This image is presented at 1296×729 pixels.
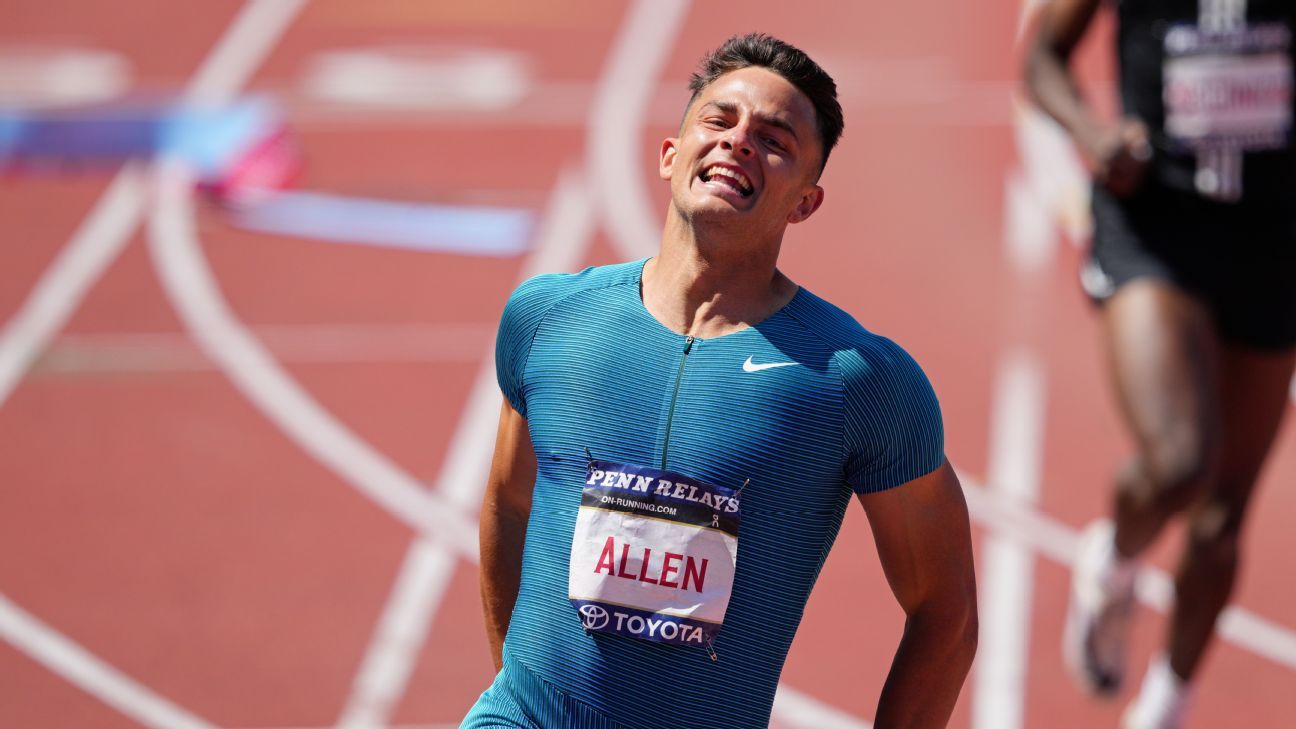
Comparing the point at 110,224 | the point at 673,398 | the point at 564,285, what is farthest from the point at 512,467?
the point at 110,224

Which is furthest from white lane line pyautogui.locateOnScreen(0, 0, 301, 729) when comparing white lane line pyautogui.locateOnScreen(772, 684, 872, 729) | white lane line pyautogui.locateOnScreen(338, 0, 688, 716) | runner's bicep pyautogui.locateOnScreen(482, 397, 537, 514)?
runner's bicep pyautogui.locateOnScreen(482, 397, 537, 514)

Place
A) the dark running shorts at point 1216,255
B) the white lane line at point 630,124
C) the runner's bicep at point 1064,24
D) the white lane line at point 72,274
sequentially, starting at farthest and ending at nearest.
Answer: the white lane line at point 630,124 → the white lane line at point 72,274 → the runner's bicep at point 1064,24 → the dark running shorts at point 1216,255

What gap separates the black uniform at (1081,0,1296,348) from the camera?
405 centimetres

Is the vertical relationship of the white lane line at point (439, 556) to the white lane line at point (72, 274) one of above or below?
below

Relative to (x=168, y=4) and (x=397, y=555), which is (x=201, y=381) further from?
(x=168, y=4)

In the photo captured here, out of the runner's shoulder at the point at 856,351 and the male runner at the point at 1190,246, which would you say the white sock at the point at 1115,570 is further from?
the runner's shoulder at the point at 856,351

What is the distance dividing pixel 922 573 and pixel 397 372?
516cm

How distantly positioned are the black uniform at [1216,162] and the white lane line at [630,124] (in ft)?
13.9

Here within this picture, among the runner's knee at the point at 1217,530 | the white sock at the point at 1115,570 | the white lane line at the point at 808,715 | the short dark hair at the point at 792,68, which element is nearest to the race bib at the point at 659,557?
the short dark hair at the point at 792,68

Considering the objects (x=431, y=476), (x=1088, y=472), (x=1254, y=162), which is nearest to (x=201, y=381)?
(x=431, y=476)

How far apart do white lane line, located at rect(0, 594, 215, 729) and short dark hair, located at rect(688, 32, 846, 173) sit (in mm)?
3274

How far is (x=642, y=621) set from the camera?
101 inches

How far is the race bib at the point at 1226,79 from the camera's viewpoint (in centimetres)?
404

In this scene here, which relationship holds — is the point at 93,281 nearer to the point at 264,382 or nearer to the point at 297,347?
the point at 297,347
